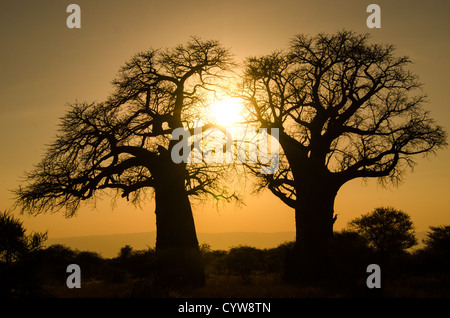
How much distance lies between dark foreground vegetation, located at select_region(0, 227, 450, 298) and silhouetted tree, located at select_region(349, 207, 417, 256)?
5.76 metres

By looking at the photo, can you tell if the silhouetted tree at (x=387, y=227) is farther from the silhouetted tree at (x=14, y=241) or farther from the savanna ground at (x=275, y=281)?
the silhouetted tree at (x=14, y=241)

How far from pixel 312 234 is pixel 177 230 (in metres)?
3.94

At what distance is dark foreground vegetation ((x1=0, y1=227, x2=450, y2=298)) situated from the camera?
889 cm

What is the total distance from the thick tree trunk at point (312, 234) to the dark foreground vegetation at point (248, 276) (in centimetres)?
34

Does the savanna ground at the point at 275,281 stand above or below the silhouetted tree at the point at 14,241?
below

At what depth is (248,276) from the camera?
49.2 feet

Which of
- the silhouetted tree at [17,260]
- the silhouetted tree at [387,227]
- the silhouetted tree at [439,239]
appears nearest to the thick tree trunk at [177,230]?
the silhouetted tree at [17,260]

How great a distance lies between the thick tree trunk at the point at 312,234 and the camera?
13.7 meters

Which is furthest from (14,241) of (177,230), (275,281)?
(275,281)

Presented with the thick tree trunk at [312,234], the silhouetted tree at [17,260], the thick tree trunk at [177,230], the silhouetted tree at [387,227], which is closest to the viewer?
the silhouetted tree at [17,260]

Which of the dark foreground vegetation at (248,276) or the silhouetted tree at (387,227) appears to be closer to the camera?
the dark foreground vegetation at (248,276)

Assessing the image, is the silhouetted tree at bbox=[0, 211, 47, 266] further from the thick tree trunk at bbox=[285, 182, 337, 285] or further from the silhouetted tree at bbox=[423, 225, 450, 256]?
the silhouetted tree at bbox=[423, 225, 450, 256]

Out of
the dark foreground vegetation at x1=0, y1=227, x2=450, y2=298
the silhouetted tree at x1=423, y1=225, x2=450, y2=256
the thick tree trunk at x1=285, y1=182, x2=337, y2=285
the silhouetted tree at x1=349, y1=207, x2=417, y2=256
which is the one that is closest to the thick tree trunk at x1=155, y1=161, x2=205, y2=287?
the dark foreground vegetation at x1=0, y1=227, x2=450, y2=298
